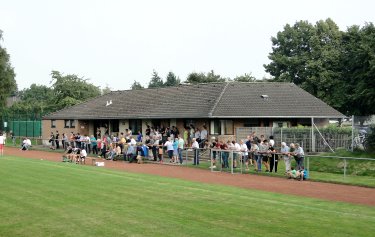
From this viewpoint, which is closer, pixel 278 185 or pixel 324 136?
pixel 278 185

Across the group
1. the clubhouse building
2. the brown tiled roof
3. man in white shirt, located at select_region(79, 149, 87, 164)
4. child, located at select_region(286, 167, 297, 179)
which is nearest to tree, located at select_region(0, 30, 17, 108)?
the clubhouse building

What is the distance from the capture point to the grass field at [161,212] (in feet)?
37.1

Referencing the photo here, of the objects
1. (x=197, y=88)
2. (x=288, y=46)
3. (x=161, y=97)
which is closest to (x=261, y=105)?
(x=197, y=88)

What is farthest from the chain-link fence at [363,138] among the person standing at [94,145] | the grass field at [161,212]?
the person standing at [94,145]

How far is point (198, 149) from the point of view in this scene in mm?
31297

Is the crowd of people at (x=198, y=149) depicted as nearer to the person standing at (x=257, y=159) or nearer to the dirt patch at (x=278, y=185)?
the person standing at (x=257, y=159)

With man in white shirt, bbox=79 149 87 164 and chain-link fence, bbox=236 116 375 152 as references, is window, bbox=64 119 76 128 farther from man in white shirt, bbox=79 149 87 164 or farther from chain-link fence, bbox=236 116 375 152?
chain-link fence, bbox=236 116 375 152

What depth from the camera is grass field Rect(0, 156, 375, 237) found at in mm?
11305

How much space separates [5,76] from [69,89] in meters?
7.71

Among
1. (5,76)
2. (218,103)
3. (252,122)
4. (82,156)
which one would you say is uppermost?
(5,76)

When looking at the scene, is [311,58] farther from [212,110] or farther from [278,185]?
[278,185]

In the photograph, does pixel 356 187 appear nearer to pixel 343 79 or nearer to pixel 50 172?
pixel 50 172

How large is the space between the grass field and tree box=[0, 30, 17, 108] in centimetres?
4937

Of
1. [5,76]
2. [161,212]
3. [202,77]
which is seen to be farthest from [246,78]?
[161,212]
